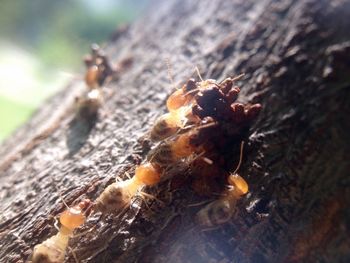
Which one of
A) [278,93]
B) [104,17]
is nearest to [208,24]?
[278,93]

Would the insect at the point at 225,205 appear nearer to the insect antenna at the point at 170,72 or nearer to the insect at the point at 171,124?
the insect at the point at 171,124

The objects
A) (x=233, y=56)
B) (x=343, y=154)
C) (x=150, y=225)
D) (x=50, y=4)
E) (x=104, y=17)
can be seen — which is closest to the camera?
(x=343, y=154)

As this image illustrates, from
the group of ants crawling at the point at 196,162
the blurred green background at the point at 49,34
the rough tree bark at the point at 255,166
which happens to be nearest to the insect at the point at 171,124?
the group of ants crawling at the point at 196,162

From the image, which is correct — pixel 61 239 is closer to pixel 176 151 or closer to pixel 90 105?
pixel 176 151

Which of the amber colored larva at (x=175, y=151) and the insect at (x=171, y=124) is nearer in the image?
the amber colored larva at (x=175, y=151)

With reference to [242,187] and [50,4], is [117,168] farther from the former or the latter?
[50,4]

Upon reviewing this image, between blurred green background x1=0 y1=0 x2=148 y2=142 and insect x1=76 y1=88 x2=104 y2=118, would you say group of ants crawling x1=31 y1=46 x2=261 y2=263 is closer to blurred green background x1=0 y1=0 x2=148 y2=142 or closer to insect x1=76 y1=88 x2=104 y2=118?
insect x1=76 y1=88 x2=104 y2=118
